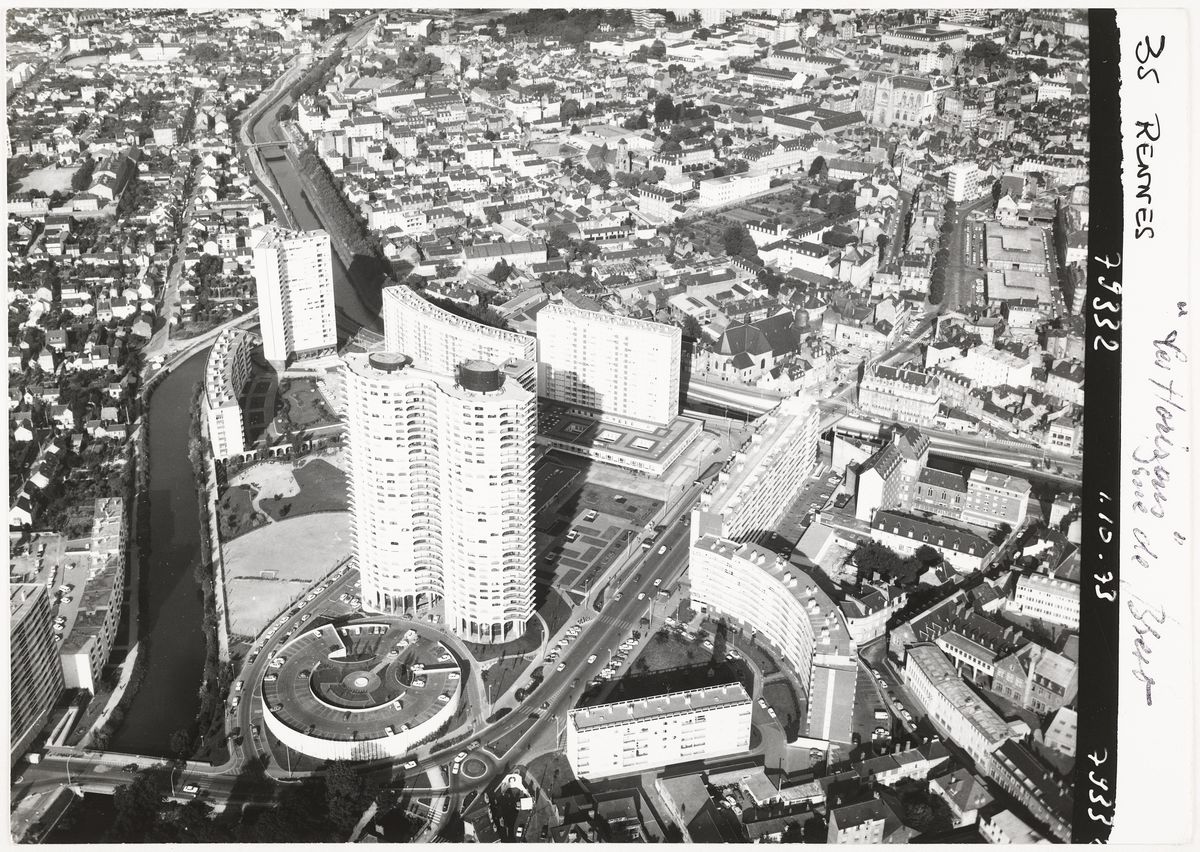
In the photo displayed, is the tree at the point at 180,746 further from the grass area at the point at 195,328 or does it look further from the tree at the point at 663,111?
the tree at the point at 663,111

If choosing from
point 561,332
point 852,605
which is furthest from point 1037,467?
point 561,332

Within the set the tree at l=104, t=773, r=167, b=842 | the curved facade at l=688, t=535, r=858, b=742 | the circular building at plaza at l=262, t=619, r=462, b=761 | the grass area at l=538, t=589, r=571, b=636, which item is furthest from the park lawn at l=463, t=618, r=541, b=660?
the tree at l=104, t=773, r=167, b=842

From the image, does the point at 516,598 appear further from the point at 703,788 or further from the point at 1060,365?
the point at 1060,365

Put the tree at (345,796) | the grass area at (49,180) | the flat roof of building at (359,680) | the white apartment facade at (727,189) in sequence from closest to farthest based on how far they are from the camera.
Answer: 1. the tree at (345,796)
2. the flat roof of building at (359,680)
3. the grass area at (49,180)
4. the white apartment facade at (727,189)

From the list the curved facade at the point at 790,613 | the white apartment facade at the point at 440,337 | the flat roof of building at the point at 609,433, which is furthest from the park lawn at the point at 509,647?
the white apartment facade at the point at 440,337

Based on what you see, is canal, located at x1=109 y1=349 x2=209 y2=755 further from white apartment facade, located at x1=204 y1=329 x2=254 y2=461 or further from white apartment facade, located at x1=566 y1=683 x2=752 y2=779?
white apartment facade, located at x1=566 y1=683 x2=752 y2=779

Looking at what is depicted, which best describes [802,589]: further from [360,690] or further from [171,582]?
[171,582]
